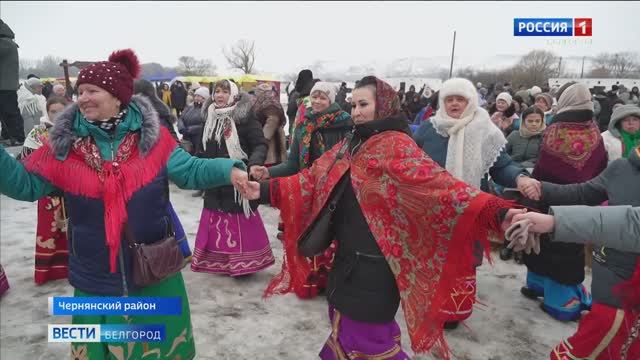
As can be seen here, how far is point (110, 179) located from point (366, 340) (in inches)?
59.6

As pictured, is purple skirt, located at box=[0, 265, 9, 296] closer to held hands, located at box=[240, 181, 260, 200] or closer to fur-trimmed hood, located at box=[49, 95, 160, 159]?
fur-trimmed hood, located at box=[49, 95, 160, 159]

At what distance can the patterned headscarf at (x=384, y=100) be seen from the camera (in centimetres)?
223

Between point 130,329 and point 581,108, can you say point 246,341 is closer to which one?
point 130,329

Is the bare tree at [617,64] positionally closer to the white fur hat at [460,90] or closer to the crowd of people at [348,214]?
the white fur hat at [460,90]

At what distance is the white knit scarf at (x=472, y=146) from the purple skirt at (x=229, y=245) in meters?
2.07

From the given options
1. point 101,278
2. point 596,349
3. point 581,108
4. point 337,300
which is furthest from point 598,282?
point 101,278

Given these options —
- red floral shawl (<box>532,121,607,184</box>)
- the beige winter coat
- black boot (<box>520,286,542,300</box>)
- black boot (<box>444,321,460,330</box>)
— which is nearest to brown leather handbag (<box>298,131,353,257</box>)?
black boot (<box>444,321,460,330</box>)

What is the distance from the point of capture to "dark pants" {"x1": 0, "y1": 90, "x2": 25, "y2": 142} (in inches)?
193

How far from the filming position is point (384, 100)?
7.36ft

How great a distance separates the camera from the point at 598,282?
245 centimetres

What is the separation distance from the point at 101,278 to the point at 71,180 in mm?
491

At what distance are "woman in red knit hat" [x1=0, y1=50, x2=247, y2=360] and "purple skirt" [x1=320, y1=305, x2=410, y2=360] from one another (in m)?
0.91

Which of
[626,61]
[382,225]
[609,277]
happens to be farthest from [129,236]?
[626,61]

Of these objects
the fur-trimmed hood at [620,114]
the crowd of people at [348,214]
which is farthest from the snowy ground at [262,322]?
the fur-trimmed hood at [620,114]
